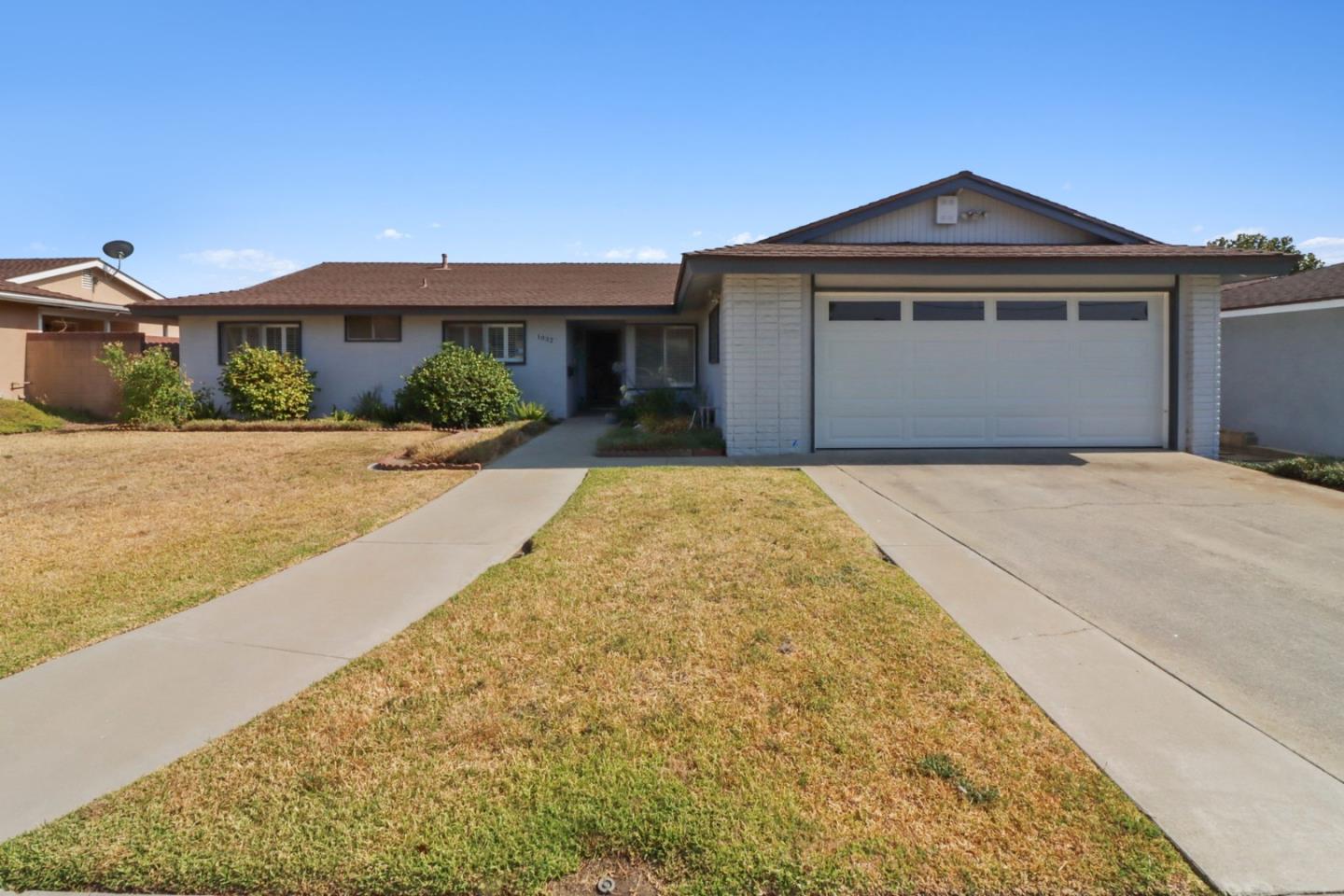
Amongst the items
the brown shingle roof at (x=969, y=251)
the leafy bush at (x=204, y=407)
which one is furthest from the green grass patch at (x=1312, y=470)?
the leafy bush at (x=204, y=407)

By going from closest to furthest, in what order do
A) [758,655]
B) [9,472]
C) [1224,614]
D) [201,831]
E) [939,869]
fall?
1. [939,869]
2. [201,831]
3. [758,655]
4. [1224,614]
5. [9,472]

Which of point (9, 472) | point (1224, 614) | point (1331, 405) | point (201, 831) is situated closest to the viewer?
point (201, 831)

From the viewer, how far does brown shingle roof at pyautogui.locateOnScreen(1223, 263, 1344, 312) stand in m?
14.4

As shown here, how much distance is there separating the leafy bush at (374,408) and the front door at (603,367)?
6658 mm

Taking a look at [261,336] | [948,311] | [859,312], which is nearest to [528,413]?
[261,336]

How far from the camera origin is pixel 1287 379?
15.5 metres

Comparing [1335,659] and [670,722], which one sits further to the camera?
[1335,659]

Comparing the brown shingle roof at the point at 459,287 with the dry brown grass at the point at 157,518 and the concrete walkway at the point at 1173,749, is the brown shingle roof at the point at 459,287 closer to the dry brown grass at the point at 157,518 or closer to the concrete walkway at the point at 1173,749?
the dry brown grass at the point at 157,518

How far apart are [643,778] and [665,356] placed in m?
17.6

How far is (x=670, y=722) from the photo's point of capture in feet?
12.0

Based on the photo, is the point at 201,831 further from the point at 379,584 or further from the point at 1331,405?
the point at 1331,405

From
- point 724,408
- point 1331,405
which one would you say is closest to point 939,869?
point 724,408

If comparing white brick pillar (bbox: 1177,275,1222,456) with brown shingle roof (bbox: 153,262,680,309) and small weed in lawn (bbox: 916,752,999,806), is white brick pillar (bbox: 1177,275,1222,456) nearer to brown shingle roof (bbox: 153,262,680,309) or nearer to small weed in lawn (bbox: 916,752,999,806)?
brown shingle roof (bbox: 153,262,680,309)

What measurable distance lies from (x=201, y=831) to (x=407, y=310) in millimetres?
16542
